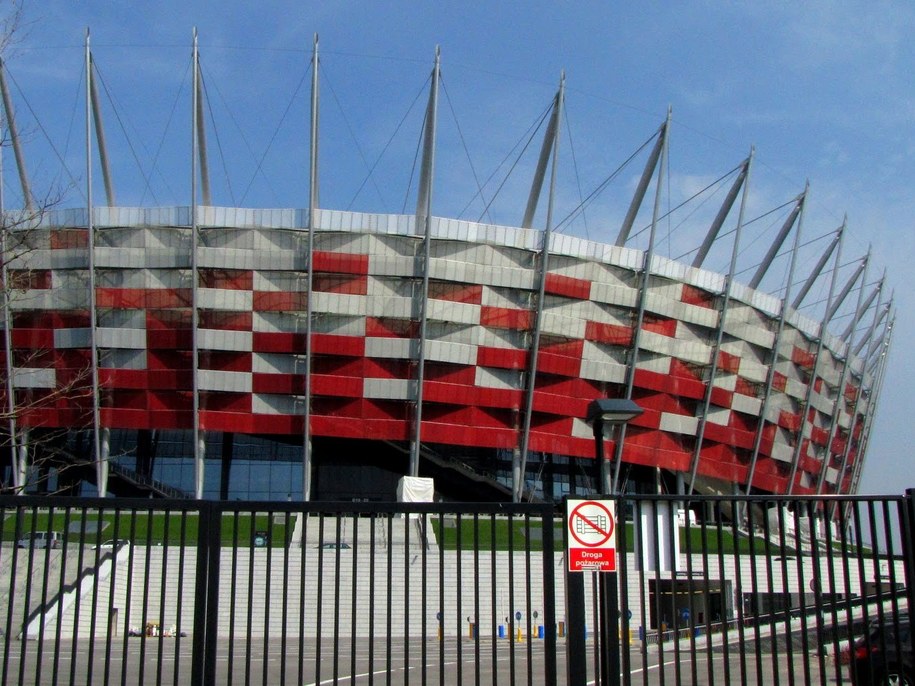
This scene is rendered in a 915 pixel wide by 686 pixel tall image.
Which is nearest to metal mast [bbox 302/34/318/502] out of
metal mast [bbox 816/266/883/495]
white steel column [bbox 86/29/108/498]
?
white steel column [bbox 86/29/108/498]

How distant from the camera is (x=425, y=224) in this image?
4866 cm

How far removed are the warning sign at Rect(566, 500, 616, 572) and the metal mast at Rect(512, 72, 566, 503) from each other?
4179 centimetres

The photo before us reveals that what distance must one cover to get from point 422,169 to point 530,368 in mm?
11865

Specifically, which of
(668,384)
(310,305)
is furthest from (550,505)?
(668,384)

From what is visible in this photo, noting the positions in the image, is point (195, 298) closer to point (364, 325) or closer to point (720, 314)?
point (364, 325)

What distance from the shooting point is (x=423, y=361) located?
4850 centimetres

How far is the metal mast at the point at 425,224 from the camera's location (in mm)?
46156

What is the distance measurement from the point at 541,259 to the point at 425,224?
6481mm

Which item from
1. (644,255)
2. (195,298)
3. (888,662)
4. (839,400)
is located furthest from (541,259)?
(888,662)

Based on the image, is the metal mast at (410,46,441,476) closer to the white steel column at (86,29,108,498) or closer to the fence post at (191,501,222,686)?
the white steel column at (86,29,108,498)

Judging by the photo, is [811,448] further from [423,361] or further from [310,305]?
[310,305]

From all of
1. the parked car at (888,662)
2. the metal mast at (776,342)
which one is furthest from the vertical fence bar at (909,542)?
the metal mast at (776,342)

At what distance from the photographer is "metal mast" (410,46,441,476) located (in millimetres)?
46156

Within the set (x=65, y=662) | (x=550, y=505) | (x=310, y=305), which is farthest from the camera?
(x=310, y=305)
